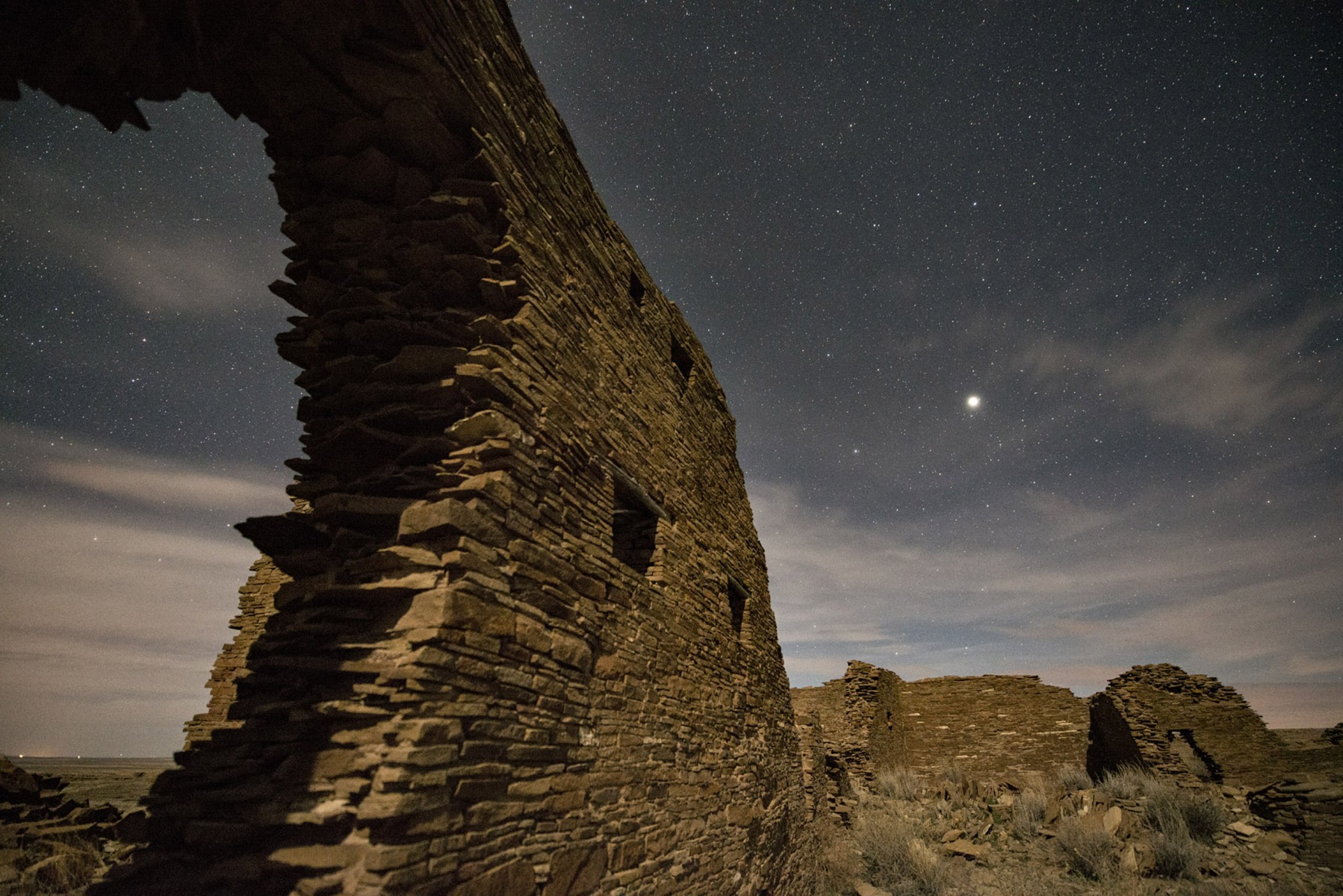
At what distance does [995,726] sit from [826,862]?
12.0 metres

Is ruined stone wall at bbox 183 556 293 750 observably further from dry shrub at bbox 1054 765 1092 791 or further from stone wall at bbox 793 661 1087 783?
dry shrub at bbox 1054 765 1092 791

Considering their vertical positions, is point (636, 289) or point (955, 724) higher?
point (636, 289)

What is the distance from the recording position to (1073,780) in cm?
1490

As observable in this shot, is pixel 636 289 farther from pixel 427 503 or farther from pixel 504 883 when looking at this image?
pixel 504 883

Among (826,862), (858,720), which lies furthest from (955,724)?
(826,862)

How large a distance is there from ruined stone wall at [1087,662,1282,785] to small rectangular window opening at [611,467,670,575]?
1617cm

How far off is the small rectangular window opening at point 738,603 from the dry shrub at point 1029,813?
7.06 m

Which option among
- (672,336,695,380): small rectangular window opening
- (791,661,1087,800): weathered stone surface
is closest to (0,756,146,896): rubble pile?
(672,336,695,380): small rectangular window opening

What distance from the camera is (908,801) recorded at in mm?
14398

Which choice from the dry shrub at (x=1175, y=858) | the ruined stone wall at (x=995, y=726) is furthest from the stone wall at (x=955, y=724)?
the dry shrub at (x=1175, y=858)

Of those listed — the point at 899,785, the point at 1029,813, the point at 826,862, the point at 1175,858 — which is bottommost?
the point at 826,862

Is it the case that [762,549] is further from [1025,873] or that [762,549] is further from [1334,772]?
[1334,772]

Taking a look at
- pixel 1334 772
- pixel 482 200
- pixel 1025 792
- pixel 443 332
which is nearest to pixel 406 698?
pixel 443 332

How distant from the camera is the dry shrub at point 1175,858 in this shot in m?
7.83
